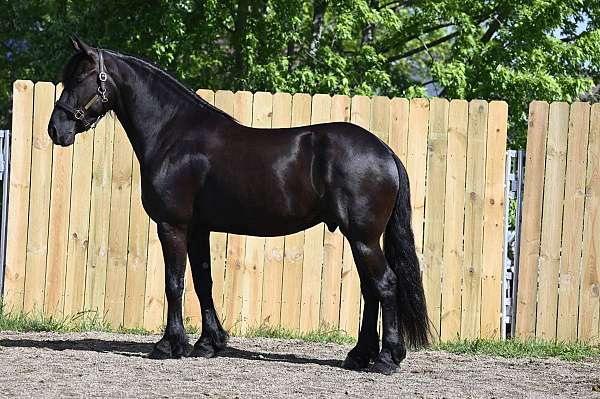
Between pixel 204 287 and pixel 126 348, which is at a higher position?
pixel 204 287

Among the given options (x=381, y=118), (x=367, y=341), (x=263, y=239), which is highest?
(x=381, y=118)

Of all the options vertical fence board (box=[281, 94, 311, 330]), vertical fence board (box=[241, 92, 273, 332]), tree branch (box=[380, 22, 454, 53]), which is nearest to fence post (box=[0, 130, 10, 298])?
vertical fence board (box=[241, 92, 273, 332])

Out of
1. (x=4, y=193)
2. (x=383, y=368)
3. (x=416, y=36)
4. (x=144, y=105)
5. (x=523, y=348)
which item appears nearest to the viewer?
(x=383, y=368)

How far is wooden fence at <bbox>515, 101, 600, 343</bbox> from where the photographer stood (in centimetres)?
845

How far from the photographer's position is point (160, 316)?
8695mm

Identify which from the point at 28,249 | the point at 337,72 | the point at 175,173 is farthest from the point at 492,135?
the point at 337,72

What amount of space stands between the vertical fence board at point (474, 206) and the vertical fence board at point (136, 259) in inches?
107

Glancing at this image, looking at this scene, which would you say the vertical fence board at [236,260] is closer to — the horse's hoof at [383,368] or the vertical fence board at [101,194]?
the vertical fence board at [101,194]

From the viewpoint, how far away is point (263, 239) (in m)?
8.56

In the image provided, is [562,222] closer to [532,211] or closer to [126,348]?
[532,211]

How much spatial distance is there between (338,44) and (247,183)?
8.74 meters

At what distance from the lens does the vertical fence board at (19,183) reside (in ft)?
28.5

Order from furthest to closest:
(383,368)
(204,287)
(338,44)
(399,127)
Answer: (338,44) < (399,127) < (204,287) < (383,368)

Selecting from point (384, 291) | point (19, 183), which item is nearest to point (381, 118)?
point (384, 291)
